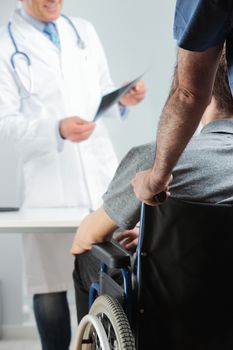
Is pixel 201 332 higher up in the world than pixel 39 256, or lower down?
higher up

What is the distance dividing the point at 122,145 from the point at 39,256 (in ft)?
1.98

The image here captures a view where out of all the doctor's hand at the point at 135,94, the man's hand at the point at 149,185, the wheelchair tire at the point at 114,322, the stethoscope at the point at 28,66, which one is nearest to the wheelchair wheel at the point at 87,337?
the wheelchair tire at the point at 114,322

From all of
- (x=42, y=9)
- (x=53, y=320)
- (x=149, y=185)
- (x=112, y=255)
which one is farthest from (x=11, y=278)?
(x=149, y=185)

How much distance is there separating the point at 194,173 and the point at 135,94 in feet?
4.39

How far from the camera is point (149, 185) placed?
1035mm

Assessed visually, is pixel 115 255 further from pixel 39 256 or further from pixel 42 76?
pixel 42 76

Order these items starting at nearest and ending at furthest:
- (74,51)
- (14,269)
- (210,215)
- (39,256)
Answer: (210,215) → (39,256) → (74,51) → (14,269)

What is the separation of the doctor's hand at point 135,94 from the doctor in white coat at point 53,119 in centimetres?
10

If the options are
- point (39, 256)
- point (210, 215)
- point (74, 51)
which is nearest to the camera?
point (210, 215)

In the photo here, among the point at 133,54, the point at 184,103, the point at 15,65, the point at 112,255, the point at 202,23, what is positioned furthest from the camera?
the point at 133,54

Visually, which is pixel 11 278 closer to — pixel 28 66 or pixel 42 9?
pixel 28 66

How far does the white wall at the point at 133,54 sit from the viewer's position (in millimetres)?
2527

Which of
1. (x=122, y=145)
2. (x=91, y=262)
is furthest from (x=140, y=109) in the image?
(x=91, y=262)

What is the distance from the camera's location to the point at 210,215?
120 centimetres
